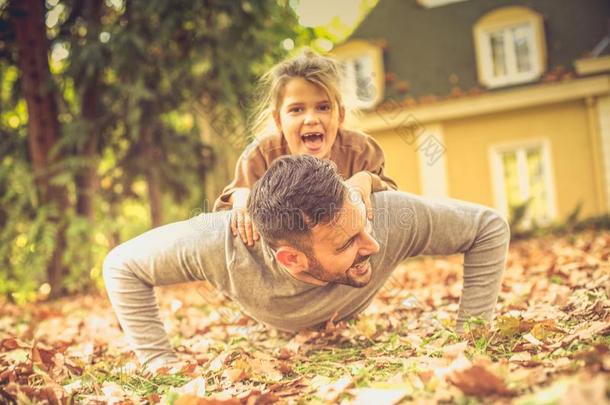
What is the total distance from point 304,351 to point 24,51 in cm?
582

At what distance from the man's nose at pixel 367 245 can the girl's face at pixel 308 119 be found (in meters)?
0.73

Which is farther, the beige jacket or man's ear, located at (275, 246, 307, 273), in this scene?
the beige jacket

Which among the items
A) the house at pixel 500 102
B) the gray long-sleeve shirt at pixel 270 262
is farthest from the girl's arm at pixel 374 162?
the house at pixel 500 102

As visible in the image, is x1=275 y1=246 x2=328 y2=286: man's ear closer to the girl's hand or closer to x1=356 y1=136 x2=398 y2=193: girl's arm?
the girl's hand

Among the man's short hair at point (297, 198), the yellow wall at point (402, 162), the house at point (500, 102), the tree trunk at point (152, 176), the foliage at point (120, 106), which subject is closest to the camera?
the man's short hair at point (297, 198)

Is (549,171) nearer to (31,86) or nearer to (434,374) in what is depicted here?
(31,86)

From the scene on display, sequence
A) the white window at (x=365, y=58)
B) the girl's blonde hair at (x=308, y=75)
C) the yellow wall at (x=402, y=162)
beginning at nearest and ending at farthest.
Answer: the girl's blonde hair at (x=308, y=75)
the yellow wall at (x=402, y=162)
the white window at (x=365, y=58)

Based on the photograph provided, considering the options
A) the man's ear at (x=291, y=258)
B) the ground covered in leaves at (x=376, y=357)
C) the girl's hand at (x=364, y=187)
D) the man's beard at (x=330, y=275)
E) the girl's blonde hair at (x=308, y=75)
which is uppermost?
the girl's blonde hair at (x=308, y=75)

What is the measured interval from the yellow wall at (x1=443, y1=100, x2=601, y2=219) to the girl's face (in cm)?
993

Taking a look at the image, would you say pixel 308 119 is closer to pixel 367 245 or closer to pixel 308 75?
pixel 308 75

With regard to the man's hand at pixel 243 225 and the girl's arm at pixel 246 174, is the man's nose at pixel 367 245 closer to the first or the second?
the man's hand at pixel 243 225

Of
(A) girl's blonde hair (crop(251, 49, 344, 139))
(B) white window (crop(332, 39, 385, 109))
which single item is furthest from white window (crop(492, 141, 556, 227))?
(A) girl's blonde hair (crop(251, 49, 344, 139))

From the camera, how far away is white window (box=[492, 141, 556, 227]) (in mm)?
11633

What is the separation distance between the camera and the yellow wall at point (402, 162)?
1275cm
